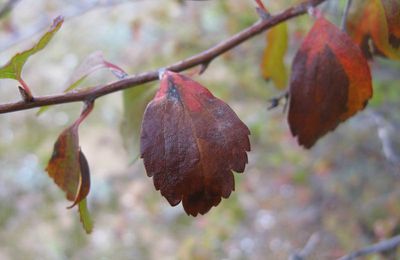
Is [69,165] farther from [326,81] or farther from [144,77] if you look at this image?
[326,81]

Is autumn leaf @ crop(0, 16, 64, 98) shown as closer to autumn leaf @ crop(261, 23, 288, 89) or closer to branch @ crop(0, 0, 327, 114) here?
branch @ crop(0, 0, 327, 114)

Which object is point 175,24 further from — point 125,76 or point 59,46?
point 125,76

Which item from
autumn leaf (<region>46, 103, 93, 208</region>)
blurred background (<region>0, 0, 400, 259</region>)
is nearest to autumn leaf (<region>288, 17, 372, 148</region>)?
autumn leaf (<region>46, 103, 93, 208</region>)

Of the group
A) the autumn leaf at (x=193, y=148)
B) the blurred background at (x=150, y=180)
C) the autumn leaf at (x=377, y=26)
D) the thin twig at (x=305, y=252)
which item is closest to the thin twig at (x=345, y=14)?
the autumn leaf at (x=377, y=26)

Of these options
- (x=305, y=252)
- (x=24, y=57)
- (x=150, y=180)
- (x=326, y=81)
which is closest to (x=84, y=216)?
(x=24, y=57)

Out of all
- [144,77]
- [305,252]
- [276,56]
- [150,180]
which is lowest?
[150,180]

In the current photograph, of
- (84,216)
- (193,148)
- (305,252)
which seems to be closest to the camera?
(193,148)

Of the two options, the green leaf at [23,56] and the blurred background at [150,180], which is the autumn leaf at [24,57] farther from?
the blurred background at [150,180]
